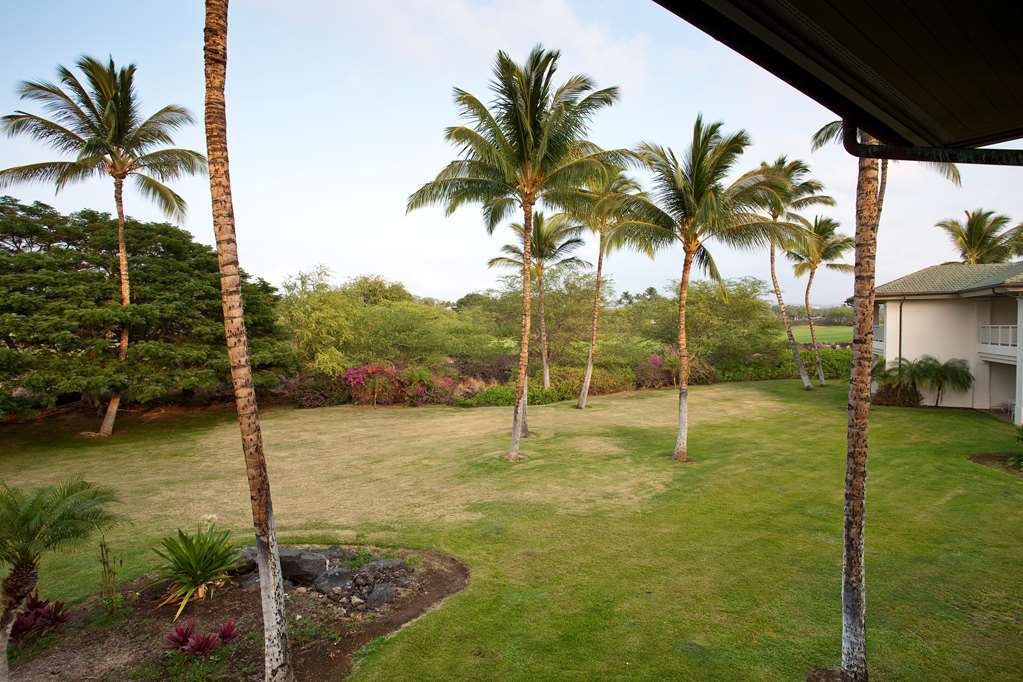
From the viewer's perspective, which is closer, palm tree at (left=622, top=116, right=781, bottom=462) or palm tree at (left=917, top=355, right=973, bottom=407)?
palm tree at (left=622, top=116, right=781, bottom=462)

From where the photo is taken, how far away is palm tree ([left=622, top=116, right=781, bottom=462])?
11.5 metres

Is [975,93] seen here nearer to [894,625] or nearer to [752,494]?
[894,625]

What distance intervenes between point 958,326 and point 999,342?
1.81 metres

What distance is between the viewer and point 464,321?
30.1 m

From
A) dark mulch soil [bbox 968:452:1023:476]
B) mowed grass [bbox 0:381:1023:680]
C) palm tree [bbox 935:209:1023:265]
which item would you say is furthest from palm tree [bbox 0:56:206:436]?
palm tree [bbox 935:209:1023:265]

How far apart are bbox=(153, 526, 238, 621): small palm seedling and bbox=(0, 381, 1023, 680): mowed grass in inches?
56.0

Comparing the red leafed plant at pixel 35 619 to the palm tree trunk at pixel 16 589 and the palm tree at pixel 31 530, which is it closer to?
the palm tree at pixel 31 530

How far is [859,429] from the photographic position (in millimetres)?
4520

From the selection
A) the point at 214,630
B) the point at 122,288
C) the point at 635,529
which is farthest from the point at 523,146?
the point at 122,288

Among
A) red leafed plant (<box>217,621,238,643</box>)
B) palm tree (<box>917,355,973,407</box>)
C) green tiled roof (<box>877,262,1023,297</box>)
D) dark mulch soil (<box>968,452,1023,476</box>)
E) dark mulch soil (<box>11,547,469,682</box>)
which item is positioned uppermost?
green tiled roof (<box>877,262,1023,297</box>)

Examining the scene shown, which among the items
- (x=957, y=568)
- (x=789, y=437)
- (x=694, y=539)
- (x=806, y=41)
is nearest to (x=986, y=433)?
(x=789, y=437)

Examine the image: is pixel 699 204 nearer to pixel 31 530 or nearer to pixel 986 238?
pixel 31 530

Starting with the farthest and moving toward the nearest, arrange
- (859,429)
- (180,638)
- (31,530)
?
(180,638) < (31,530) < (859,429)

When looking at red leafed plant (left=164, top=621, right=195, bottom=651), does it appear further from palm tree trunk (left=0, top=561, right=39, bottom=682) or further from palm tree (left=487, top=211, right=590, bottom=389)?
palm tree (left=487, top=211, right=590, bottom=389)
